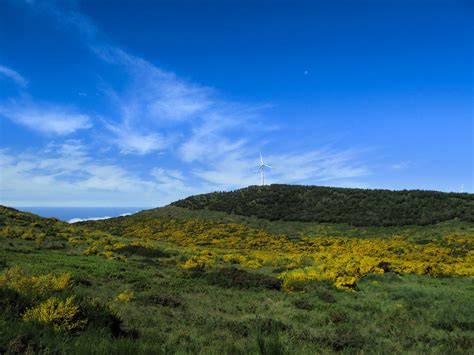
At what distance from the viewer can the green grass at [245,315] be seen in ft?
23.0

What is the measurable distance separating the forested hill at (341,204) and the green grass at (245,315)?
38.2 metres

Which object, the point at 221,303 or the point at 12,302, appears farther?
the point at 221,303

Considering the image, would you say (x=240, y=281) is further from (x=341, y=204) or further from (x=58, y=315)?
(x=341, y=204)

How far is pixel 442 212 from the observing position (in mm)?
55594

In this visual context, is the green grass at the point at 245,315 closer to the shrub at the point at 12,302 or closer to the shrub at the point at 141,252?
the shrub at the point at 12,302

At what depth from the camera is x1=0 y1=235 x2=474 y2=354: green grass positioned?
7008 millimetres

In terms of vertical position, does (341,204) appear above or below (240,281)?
above

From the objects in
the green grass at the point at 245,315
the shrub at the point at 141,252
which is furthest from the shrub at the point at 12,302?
the shrub at the point at 141,252

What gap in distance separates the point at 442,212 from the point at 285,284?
1874 inches

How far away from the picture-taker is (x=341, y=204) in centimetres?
6900

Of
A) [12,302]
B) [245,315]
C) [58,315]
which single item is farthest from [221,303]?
[12,302]

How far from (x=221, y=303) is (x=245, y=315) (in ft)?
5.79

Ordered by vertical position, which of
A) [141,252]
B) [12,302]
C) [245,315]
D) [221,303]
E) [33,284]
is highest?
[141,252]

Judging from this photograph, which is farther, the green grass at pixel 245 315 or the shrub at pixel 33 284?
the shrub at pixel 33 284
